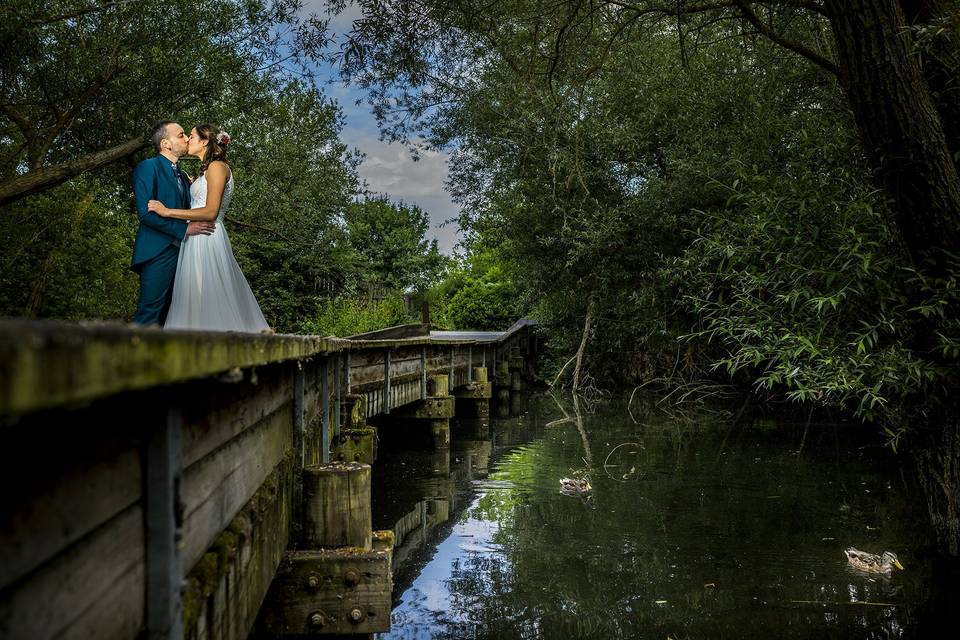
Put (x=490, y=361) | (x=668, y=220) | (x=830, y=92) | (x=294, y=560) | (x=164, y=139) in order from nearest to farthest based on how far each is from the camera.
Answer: (x=294, y=560) < (x=164, y=139) < (x=830, y=92) < (x=668, y=220) < (x=490, y=361)

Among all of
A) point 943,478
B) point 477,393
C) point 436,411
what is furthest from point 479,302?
point 943,478

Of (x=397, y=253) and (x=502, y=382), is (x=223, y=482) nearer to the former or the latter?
(x=502, y=382)

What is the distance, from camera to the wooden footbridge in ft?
3.26

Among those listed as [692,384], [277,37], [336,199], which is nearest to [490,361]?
[692,384]

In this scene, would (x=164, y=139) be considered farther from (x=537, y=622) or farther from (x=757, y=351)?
(x=757, y=351)

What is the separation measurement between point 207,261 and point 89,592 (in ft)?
14.3

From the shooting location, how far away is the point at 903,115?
541cm

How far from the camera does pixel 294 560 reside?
12.2 ft

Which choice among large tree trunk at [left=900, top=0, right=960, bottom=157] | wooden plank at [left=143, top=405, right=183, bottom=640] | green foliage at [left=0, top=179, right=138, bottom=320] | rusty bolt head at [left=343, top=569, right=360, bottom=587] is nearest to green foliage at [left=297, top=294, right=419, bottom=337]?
green foliage at [left=0, top=179, right=138, bottom=320]

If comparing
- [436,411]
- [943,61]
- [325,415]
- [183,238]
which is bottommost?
[436,411]

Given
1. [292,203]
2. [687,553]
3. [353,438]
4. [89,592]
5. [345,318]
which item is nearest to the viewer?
[89,592]

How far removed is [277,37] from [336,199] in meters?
15.7

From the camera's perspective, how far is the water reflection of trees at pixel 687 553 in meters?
4.87

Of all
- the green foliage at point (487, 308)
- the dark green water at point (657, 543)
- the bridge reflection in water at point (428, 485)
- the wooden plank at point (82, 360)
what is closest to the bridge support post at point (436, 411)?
the bridge reflection in water at point (428, 485)
